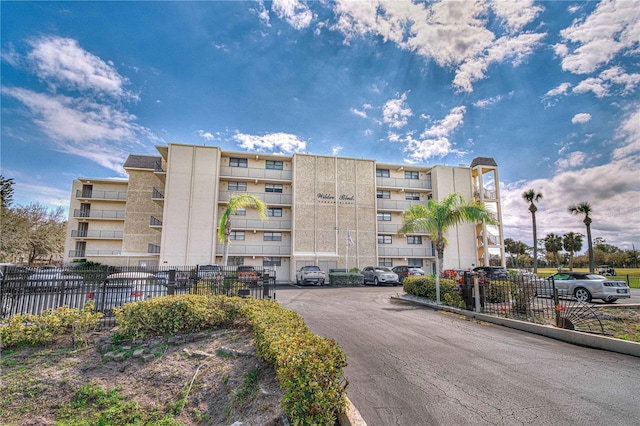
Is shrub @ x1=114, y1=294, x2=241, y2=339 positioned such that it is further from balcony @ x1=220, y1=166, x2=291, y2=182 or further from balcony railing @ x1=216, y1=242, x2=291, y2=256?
balcony @ x1=220, y1=166, x2=291, y2=182

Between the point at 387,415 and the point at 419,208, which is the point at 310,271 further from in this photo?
the point at 387,415

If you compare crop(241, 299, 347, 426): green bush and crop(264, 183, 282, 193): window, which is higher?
crop(264, 183, 282, 193): window

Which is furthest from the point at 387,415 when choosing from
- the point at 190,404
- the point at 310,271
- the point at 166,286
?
the point at 310,271

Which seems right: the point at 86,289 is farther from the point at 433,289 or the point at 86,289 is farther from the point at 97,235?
the point at 97,235

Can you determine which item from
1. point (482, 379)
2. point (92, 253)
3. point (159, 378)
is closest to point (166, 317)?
point (159, 378)

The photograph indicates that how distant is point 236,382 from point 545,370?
5.37m

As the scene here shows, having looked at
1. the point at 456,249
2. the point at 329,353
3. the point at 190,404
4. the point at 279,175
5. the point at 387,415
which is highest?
the point at 279,175

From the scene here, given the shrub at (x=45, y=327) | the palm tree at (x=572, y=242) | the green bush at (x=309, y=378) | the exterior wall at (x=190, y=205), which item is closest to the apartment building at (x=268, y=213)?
the exterior wall at (x=190, y=205)

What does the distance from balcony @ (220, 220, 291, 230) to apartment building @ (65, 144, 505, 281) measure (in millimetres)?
104

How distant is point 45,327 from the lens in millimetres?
7117

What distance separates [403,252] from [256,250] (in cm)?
1614

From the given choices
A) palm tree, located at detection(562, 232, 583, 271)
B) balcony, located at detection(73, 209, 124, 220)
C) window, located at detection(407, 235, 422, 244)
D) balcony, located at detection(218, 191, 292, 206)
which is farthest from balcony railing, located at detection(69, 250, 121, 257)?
palm tree, located at detection(562, 232, 583, 271)

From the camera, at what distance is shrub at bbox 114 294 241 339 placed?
7461 millimetres

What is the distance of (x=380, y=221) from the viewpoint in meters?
35.5
